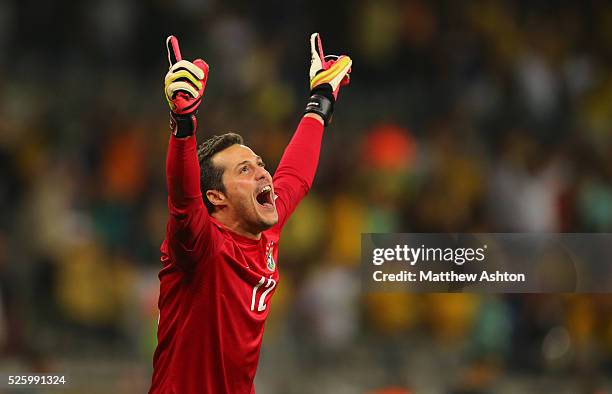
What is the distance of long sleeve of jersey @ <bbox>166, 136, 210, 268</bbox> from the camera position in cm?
216

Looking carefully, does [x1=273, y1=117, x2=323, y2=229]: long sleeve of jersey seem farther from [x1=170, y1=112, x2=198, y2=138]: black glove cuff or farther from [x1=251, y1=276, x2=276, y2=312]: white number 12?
[x1=170, y1=112, x2=198, y2=138]: black glove cuff

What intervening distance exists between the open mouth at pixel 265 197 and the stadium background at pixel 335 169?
2.20 metres

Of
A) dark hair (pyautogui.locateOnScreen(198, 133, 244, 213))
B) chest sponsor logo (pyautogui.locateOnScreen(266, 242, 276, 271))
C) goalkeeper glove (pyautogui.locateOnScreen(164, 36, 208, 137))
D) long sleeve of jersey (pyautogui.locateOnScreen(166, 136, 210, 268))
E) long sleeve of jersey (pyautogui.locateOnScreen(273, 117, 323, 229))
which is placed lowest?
long sleeve of jersey (pyautogui.locateOnScreen(166, 136, 210, 268))

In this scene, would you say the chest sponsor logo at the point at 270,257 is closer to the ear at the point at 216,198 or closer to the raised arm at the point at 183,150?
the ear at the point at 216,198

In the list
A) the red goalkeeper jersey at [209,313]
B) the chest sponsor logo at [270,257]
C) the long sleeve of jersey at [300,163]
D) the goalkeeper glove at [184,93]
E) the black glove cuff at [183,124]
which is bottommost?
the red goalkeeper jersey at [209,313]

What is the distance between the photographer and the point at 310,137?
3.00m

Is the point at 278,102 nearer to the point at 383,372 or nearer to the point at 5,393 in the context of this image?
the point at 383,372

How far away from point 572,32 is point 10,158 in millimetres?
3796

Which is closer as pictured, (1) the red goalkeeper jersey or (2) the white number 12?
(1) the red goalkeeper jersey

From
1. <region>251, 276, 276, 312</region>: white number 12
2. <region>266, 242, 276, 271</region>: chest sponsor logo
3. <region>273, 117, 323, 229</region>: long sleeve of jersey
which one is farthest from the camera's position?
<region>273, 117, 323, 229</region>: long sleeve of jersey

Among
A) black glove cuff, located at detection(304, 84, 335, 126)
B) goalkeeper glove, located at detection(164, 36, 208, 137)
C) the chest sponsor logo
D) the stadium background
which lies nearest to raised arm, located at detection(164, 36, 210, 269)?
goalkeeper glove, located at detection(164, 36, 208, 137)

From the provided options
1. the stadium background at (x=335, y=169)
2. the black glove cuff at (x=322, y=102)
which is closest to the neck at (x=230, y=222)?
the black glove cuff at (x=322, y=102)

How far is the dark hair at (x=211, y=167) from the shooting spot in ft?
8.49

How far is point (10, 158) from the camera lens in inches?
211
